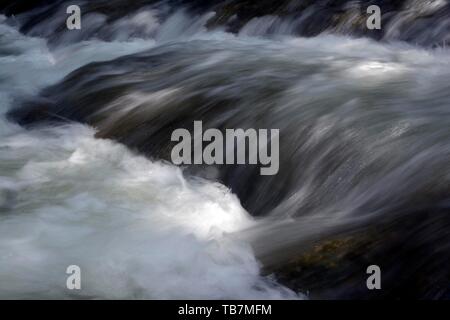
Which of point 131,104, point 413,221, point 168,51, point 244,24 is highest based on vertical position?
point 244,24

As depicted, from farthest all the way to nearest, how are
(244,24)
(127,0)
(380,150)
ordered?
(127,0)
(244,24)
(380,150)

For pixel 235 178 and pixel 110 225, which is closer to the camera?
pixel 110 225

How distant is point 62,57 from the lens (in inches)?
386

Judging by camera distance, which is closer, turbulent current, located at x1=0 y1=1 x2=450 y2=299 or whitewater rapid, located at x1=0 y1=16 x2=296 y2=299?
turbulent current, located at x1=0 y1=1 x2=450 y2=299

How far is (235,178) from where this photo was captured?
18.0ft

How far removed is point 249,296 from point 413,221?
992 millimetres

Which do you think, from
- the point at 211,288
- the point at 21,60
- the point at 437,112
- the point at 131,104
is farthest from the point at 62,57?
the point at 211,288

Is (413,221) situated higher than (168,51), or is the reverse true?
(168,51)

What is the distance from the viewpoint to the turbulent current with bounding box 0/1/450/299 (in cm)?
413

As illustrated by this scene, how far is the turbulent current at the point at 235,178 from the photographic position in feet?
13.5

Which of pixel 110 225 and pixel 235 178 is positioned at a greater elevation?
pixel 235 178
